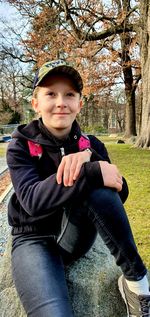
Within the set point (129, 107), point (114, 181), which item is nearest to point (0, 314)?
point (114, 181)

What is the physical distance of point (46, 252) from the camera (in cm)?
208

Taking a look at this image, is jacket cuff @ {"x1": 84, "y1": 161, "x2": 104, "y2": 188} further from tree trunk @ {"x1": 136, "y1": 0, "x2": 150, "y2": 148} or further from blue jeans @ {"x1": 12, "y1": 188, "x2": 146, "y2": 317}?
tree trunk @ {"x1": 136, "y1": 0, "x2": 150, "y2": 148}

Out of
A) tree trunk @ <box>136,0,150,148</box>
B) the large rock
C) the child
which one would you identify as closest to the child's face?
the child

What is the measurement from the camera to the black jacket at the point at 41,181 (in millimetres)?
1946

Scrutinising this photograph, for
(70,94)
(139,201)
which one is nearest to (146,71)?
(139,201)

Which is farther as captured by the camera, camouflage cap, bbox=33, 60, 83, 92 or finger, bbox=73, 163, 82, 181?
camouflage cap, bbox=33, 60, 83, 92

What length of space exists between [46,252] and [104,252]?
2.06ft

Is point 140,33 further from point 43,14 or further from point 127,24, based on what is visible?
point 43,14

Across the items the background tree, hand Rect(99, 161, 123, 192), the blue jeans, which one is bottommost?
the blue jeans

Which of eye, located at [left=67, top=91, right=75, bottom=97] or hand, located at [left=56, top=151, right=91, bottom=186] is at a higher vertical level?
eye, located at [left=67, top=91, right=75, bottom=97]

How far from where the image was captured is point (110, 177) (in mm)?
1971

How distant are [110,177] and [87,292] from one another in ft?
2.46

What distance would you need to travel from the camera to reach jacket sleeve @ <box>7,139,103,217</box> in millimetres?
1925

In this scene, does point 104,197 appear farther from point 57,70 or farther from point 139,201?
point 139,201
